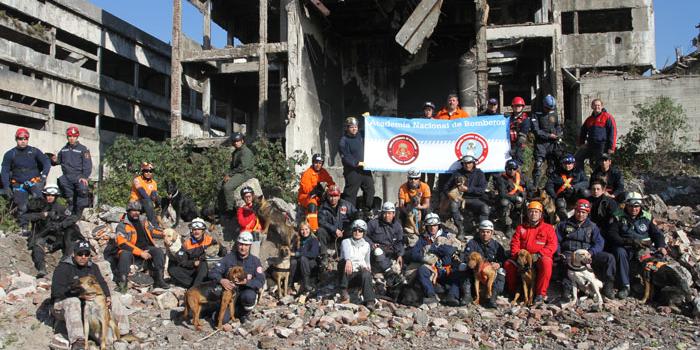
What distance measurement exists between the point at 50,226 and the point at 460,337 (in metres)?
6.62

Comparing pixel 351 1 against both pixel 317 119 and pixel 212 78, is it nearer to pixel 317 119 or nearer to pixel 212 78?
pixel 317 119

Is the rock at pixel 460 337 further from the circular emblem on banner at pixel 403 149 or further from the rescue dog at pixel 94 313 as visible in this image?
the circular emblem on banner at pixel 403 149

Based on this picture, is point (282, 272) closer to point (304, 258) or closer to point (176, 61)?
point (304, 258)

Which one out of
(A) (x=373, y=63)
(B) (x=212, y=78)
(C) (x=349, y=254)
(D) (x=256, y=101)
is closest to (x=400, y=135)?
(C) (x=349, y=254)

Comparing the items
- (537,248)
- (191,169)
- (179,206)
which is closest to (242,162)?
(179,206)

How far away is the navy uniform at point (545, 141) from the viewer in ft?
36.3

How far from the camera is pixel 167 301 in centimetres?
848

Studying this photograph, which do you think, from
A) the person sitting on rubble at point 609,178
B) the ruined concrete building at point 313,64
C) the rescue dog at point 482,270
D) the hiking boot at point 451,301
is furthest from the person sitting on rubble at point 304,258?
the ruined concrete building at point 313,64

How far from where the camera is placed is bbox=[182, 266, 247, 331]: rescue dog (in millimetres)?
7707

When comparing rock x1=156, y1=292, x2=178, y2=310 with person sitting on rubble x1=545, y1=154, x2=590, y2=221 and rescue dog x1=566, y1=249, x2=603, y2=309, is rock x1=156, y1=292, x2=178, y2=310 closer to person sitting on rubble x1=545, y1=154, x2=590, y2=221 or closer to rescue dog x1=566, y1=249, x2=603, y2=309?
rescue dog x1=566, y1=249, x2=603, y2=309

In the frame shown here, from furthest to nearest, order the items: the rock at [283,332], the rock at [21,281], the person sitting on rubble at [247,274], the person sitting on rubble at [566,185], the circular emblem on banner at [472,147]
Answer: the circular emblem on banner at [472,147], the person sitting on rubble at [566,185], the rock at [21,281], the person sitting on rubble at [247,274], the rock at [283,332]

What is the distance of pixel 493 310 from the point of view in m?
8.18

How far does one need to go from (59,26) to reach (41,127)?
390 centimetres

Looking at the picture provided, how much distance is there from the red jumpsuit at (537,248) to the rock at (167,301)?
15.6 ft
